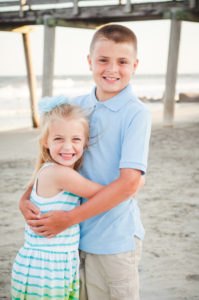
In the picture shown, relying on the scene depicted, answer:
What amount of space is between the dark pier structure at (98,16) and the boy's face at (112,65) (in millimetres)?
7097

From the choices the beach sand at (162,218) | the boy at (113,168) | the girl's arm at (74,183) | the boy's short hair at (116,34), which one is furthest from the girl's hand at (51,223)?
the beach sand at (162,218)

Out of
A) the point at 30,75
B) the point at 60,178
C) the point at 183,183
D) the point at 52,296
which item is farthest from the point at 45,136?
the point at 30,75

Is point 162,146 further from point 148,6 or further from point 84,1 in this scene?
point 84,1

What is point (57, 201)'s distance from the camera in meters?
1.76

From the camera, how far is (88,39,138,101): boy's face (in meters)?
1.76

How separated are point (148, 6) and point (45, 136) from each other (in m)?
7.33

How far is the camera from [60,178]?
173 cm

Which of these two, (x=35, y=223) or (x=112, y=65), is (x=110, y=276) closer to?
(x=35, y=223)

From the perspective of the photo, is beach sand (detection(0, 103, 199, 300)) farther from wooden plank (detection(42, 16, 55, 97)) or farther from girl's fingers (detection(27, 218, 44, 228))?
wooden plank (detection(42, 16, 55, 97))

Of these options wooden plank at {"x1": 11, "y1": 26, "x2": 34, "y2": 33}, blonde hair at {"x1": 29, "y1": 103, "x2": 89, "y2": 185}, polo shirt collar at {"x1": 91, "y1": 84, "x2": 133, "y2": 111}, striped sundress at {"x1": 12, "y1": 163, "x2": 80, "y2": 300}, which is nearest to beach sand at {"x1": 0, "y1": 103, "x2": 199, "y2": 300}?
striped sundress at {"x1": 12, "y1": 163, "x2": 80, "y2": 300}

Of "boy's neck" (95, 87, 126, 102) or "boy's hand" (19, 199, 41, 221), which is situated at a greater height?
"boy's neck" (95, 87, 126, 102)

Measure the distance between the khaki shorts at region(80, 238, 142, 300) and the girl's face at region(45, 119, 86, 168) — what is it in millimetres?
451

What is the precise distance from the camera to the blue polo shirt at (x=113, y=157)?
173 centimetres

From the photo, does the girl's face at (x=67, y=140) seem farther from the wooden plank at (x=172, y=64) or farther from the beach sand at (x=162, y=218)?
the wooden plank at (x=172, y=64)
